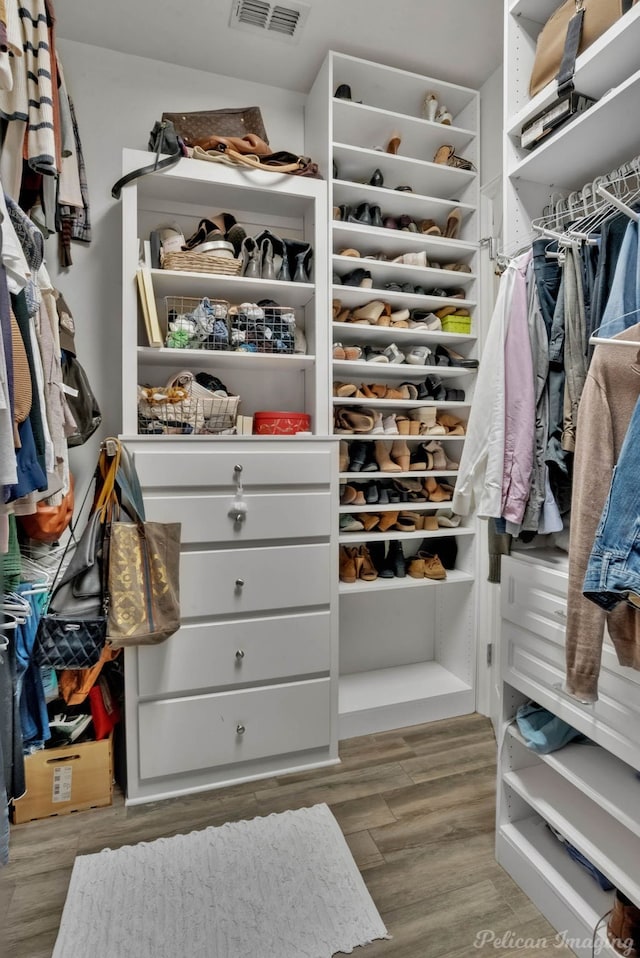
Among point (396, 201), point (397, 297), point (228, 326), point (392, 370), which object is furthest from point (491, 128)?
point (228, 326)

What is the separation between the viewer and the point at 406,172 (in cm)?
229

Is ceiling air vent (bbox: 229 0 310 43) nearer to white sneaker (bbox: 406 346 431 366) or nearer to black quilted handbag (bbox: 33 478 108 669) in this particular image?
white sneaker (bbox: 406 346 431 366)

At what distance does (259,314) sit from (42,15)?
101cm

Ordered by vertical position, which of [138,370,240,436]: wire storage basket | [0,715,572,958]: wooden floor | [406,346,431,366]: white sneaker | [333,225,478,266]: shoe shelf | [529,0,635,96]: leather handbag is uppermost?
[529,0,635,96]: leather handbag

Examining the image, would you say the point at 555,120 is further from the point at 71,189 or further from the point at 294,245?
the point at 71,189

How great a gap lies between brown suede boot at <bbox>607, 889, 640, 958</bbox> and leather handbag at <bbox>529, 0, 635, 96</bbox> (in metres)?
1.98

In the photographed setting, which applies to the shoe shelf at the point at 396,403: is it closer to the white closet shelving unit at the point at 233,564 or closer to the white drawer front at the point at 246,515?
the white closet shelving unit at the point at 233,564

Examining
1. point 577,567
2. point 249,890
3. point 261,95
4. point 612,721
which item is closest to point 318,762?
point 249,890

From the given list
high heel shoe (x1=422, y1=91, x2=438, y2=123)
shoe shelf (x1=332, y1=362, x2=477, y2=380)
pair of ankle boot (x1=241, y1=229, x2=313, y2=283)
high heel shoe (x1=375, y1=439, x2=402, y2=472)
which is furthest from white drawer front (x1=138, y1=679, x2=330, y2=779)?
high heel shoe (x1=422, y1=91, x2=438, y2=123)

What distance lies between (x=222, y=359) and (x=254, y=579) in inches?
34.3

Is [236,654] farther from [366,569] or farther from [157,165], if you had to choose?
[157,165]

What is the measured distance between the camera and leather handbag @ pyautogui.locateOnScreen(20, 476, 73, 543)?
1.67m

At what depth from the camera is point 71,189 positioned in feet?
5.55

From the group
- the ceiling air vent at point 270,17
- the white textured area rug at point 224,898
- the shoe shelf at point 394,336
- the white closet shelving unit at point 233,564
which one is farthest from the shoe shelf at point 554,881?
the ceiling air vent at point 270,17
